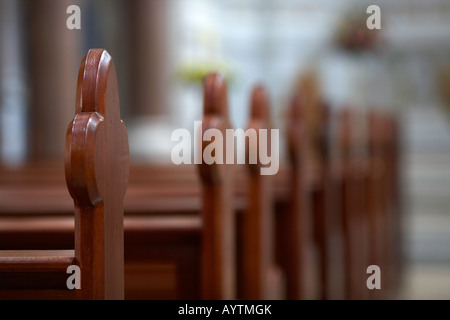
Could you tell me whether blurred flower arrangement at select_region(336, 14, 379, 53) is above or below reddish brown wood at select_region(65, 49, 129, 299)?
above

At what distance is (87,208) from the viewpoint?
841 millimetres

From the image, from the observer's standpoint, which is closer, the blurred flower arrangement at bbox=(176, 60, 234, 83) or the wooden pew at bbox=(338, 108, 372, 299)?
the wooden pew at bbox=(338, 108, 372, 299)

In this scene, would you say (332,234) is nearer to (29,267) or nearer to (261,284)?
(261,284)

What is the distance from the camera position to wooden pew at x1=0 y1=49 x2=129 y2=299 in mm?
811

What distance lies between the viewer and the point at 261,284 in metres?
1.69

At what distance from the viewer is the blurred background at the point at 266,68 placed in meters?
5.29

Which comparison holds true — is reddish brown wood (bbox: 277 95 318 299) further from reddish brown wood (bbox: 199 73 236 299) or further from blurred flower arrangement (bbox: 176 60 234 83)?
blurred flower arrangement (bbox: 176 60 234 83)

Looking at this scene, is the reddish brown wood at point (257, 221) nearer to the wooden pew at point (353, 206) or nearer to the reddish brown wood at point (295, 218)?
the reddish brown wood at point (295, 218)

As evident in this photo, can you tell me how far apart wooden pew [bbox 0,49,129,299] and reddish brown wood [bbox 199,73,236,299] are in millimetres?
347

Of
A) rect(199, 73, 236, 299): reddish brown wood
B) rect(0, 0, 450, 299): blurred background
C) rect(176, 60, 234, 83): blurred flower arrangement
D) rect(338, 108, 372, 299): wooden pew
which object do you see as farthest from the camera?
rect(0, 0, 450, 299): blurred background

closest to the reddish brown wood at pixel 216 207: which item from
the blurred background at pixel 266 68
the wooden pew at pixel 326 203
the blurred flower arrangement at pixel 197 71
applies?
the wooden pew at pixel 326 203

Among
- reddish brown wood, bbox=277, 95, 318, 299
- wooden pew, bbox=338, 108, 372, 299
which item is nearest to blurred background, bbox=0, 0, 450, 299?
wooden pew, bbox=338, 108, 372, 299

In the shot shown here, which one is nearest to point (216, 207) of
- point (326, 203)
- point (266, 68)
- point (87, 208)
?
point (87, 208)
